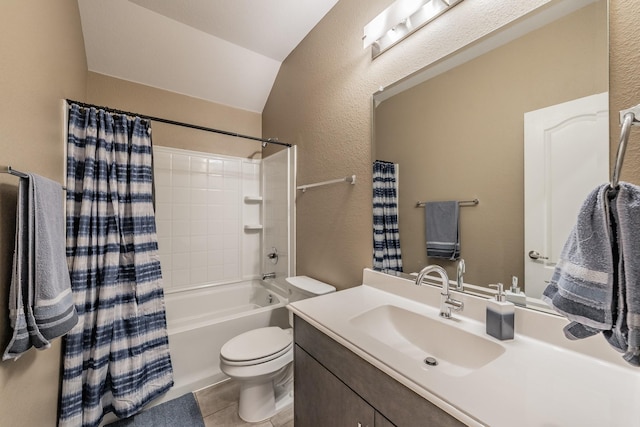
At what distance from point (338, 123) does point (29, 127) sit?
1.45m

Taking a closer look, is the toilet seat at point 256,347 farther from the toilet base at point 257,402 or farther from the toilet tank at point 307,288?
the toilet tank at point 307,288

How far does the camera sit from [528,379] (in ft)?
2.04

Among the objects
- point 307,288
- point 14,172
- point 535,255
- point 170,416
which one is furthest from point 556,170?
point 170,416

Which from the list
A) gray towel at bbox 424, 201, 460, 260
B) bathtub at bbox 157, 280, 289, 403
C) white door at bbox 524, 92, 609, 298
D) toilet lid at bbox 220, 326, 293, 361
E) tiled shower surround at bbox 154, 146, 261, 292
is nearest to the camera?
white door at bbox 524, 92, 609, 298

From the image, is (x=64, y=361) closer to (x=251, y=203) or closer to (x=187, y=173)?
(x=187, y=173)

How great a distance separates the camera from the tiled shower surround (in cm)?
231

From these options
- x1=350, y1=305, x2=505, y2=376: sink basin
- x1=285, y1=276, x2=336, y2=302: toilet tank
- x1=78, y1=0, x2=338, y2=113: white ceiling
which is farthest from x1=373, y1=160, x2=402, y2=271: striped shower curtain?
x1=78, y1=0, x2=338, y2=113: white ceiling

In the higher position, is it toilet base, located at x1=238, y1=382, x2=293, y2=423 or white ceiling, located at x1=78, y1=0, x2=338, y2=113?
white ceiling, located at x1=78, y1=0, x2=338, y2=113

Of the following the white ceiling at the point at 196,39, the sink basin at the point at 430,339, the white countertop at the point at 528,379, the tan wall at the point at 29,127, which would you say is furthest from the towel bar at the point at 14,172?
the white ceiling at the point at 196,39

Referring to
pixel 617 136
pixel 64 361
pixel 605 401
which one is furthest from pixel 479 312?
pixel 64 361

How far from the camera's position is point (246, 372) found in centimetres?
141

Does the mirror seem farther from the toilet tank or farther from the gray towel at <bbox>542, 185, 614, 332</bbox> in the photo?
the toilet tank

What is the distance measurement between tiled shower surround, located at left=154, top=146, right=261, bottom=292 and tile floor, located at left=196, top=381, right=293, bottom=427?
99 centimetres

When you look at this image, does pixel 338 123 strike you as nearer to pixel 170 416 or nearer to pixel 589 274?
pixel 589 274
